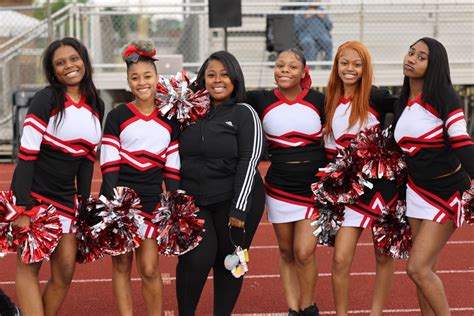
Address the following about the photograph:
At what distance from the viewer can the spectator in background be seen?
13.2 metres

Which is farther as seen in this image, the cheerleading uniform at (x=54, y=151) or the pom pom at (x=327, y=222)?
the pom pom at (x=327, y=222)

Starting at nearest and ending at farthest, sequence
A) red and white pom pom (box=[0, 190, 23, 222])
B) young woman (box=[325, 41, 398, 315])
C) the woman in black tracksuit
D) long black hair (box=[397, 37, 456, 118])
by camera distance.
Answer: red and white pom pom (box=[0, 190, 23, 222]) → long black hair (box=[397, 37, 456, 118]) → the woman in black tracksuit → young woman (box=[325, 41, 398, 315])

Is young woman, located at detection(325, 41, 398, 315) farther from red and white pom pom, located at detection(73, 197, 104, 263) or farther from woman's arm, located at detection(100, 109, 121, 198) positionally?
red and white pom pom, located at detection(73, 197, 104, 263)

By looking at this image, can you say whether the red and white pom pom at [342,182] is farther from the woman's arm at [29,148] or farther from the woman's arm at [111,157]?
the woman's arm at [29,148]

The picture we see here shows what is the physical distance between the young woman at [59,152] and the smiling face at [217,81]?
1.98 feet

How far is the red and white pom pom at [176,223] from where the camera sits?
4363mm

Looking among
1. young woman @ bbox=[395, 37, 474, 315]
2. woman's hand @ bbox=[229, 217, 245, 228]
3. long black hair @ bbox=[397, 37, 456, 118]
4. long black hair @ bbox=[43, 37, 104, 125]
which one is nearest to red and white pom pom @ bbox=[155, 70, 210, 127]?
long black hair @ bbox=[43, 37, 104, 125]

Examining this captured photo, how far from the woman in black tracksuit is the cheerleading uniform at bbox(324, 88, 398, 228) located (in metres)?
0.47

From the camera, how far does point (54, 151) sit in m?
4.27

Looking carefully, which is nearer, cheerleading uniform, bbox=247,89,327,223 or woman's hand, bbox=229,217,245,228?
woman's hand, bbox=229,217,245,228

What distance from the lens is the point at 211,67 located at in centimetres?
455

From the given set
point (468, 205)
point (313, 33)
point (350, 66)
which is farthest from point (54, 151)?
point (313, 33)

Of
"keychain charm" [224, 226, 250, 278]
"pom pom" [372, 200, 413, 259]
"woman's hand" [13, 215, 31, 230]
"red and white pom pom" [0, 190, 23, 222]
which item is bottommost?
"keychain charm" [224, 226, 250, 278]

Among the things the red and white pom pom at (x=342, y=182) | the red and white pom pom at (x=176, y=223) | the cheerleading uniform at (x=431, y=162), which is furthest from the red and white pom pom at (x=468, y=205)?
the red and white pom pom at (x=176, y=223)
